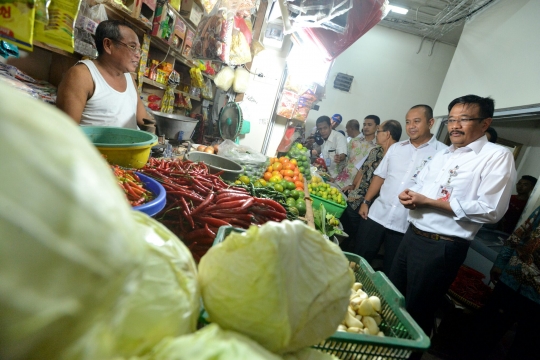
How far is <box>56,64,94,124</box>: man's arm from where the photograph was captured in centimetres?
197

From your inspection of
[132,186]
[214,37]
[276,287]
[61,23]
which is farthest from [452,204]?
[214,37]

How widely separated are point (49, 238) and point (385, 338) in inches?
38.0

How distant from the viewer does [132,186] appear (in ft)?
4.41

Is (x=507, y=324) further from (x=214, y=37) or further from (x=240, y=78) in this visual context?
(x=240, y=78)

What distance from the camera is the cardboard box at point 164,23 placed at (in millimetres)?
2836

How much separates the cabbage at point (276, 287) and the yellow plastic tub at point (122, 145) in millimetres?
1010

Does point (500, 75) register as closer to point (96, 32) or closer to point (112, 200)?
point (96, 32)

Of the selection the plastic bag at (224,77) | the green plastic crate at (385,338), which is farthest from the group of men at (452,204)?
the plastic bag at (224,77)

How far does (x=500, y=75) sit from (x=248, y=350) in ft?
19.4

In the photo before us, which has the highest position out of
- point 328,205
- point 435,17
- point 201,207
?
point 435,17

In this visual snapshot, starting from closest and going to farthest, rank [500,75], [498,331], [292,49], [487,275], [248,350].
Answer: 1. [248,350]
2. [498,331]
3. [487,275]
4. [500,75]
5. [292,49]

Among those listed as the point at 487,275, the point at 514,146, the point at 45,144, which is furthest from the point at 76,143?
the point at 514,146

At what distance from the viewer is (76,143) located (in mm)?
359

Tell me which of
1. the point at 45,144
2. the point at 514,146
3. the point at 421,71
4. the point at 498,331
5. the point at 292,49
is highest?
the point at 421,71
